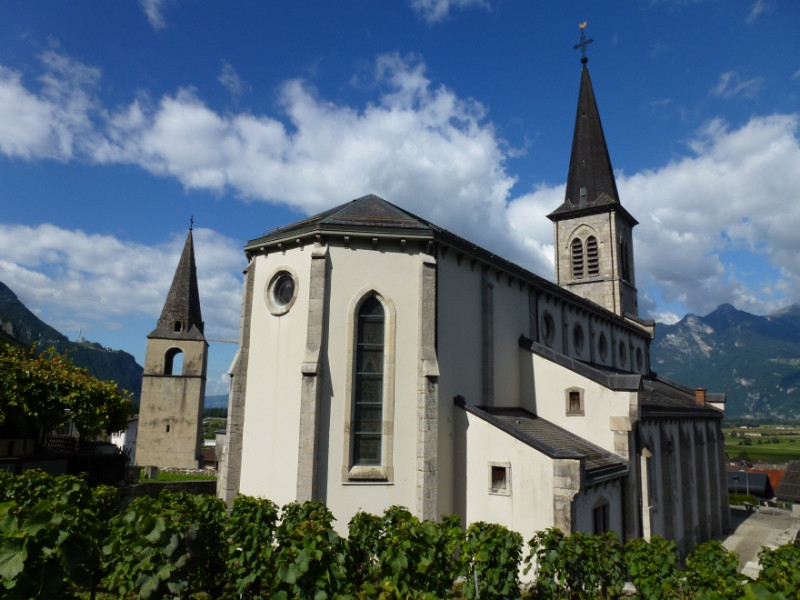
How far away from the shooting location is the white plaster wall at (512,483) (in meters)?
13.2

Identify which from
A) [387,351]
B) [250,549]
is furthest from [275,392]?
[250,549]

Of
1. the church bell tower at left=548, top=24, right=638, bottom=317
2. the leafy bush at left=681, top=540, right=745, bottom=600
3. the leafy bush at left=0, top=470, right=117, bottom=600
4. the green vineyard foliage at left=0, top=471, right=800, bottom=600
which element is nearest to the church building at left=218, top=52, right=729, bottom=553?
the green vineyard foliage at left=0, top=471, right=800, bottom=600

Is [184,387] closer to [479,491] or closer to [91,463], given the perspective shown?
[91,463]

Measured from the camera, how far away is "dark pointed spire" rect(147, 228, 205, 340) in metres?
36.8

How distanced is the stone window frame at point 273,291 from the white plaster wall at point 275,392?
6 centimetres

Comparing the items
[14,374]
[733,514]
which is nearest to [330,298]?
[14,374]

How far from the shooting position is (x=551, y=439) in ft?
51.4

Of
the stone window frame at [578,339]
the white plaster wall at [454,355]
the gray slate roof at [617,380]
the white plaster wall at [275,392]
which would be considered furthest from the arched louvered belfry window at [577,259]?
the white plaster wall at [275,392]

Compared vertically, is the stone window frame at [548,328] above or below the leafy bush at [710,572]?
above

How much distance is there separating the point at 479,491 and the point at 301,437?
5.01 meters

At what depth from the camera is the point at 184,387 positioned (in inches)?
1419

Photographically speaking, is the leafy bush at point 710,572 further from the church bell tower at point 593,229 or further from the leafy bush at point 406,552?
the church bell tower at point 593,229

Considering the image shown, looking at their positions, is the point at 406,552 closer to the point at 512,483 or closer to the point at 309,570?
the point at 309,570

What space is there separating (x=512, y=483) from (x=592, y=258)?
25714 millimetres
